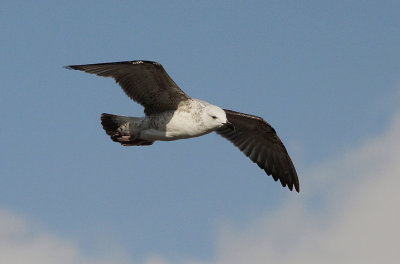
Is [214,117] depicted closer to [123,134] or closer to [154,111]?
[154,111]

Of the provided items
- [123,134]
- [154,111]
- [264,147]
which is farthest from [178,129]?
[264,147]

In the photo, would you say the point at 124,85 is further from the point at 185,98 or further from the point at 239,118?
the point at 239,118

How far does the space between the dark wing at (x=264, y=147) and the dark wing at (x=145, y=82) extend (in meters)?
2.30

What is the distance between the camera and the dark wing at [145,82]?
35.2 ft

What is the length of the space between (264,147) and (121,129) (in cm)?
335

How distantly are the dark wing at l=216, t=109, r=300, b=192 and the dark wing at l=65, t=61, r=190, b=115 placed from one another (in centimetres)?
230

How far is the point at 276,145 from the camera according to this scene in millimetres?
13820

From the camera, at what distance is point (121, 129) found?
11.9 metres

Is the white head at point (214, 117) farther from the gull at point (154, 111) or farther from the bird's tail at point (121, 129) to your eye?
the bird's tail at point (121, 129)

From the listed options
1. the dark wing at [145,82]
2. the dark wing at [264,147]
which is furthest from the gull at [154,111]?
the dark wing at [264,147]

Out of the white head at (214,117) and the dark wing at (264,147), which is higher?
the dark wing at (264,147)

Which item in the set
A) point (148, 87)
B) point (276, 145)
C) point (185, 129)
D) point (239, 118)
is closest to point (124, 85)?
point (148, 87)

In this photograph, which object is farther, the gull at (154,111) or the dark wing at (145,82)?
the gull at (154,111)

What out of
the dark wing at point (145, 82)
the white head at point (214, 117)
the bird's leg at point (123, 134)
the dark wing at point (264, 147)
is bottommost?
the bird's leg at point (123, 134)
